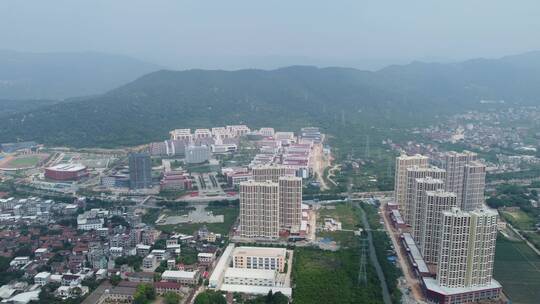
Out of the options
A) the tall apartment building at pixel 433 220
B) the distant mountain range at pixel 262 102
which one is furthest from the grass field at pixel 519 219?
the distant mountain range at pixel 262 102

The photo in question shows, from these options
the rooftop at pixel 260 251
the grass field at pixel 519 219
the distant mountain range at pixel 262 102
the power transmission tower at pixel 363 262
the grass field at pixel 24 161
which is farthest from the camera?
the distant mountain range at pixel 262 102

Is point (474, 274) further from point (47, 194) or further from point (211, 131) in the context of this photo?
point (211, 131)

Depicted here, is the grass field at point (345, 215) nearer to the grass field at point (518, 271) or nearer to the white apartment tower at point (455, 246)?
the grass field at point (518, 271)

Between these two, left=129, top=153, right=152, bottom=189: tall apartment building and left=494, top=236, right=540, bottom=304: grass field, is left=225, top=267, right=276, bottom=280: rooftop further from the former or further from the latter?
left=129, top=153, right=152, bottom=189: tall apartment building

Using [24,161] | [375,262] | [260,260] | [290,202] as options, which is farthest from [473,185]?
[24,161]

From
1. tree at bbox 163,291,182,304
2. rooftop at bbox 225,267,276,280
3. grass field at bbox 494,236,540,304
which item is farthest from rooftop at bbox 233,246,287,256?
grass field at bbox 494,236,540,304
